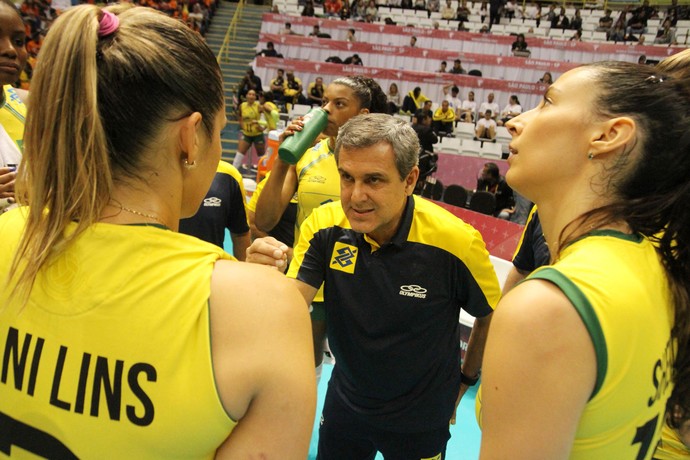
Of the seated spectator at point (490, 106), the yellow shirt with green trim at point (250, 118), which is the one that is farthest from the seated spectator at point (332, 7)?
the yellow shirt with green trim at point (250, 118)

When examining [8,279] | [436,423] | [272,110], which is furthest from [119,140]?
[272,110]

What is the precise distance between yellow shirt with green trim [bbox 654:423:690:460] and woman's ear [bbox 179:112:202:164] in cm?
134

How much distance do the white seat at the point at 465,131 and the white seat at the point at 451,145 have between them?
1213 mm

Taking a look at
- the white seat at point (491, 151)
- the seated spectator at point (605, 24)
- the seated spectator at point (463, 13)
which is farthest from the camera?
the seated spectator at point (463, 13)

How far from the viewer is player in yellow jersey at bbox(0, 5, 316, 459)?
0.76 m

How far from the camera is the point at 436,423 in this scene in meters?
1.89

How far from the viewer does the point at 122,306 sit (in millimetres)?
774

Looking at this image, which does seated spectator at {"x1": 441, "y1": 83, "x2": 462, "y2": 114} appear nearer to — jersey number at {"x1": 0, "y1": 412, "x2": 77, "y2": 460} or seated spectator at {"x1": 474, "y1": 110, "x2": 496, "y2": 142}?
seated spectator at {"x1": 474, "y1": 110, "x2": 496, "y2": 142}

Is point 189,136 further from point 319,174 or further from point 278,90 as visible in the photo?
point 278,90

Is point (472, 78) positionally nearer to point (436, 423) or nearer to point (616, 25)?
point (616, 25)

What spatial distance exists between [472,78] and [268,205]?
1192cm

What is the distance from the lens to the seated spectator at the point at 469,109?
12762 mm

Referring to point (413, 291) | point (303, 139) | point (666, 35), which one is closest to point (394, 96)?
point (666, 35)

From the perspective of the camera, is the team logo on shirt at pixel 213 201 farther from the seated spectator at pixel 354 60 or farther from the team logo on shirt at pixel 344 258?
the seated spectator at pixel 354 60
